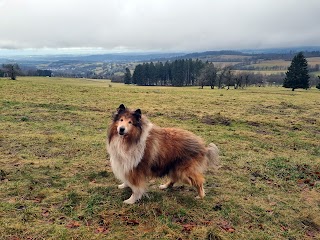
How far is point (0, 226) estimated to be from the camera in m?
5.68

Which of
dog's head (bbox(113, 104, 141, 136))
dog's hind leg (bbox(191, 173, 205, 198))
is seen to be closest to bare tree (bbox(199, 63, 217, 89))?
dog's hind leg (bbox(191, 173, 205, 198))

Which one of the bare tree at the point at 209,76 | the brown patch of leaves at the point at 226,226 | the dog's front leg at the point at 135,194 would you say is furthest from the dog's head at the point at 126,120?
the bare tree at the point at 209,76

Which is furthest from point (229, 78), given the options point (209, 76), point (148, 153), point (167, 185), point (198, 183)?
point (148, 153)

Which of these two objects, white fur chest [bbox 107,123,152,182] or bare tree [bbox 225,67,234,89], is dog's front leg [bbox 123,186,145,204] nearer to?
white fur chest [bbox 107,123,152,182]

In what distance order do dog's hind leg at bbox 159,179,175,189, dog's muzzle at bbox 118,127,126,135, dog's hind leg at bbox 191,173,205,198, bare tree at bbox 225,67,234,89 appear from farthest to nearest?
1. bare tree at bbox 225,67,234,89
2. dog's hind leg at bbox 159,179,175,189
3. dog's hind leg at bbox 191,173,205,198
4. dog's muzzle at bbox 118,127,126,135

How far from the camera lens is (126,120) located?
6621 millimetres

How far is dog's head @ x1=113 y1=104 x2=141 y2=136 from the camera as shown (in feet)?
21.3

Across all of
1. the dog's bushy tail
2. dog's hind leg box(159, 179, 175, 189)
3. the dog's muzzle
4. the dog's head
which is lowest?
dog's hind leg box(159, 179, 175, 189)

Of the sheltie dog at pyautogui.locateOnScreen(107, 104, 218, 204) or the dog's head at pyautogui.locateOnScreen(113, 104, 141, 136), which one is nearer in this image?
the dog's head at pyautogui.locateOnScreen(113, 104, 141, 136)

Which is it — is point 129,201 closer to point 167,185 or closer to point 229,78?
point 167,185

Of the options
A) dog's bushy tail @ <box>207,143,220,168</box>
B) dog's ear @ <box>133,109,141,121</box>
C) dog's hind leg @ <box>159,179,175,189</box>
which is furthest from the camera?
dog's hind leg @ <box>159,179,175,189</box>

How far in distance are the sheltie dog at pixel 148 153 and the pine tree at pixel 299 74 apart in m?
60.6

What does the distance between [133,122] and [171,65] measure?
9479 centimetres

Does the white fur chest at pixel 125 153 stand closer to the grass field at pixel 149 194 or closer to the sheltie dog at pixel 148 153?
the sheltie dog at pixel 148 153
